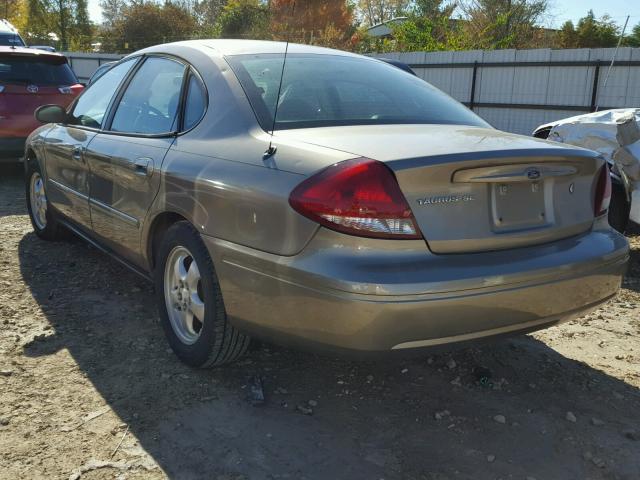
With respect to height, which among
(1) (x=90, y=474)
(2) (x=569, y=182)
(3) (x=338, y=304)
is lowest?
(1) (x=90, y=474)

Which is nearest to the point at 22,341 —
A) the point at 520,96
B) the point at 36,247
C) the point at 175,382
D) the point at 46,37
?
the point at 175,382

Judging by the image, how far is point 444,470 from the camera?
8.35ft

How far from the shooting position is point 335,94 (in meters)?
3.30

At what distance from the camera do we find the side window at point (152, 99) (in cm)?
355

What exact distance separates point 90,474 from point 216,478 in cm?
48

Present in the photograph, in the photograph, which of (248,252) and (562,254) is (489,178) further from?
(248,252)

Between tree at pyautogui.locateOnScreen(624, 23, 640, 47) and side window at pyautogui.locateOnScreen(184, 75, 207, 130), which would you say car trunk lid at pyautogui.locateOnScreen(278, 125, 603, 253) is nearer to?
side window at pyautogui.locateOnScreen(184, 75, 207, 130)

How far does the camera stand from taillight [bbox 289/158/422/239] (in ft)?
7.90

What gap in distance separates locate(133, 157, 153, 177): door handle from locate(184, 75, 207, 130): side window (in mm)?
280

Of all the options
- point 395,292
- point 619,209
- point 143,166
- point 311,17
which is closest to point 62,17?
point 311,17

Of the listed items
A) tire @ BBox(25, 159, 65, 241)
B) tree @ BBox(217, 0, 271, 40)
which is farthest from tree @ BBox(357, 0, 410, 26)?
tire @ BBox(25, 159, 65, 241)

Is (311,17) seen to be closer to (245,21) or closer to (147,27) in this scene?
(245,21)

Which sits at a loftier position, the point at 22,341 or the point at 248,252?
the point at 248,252

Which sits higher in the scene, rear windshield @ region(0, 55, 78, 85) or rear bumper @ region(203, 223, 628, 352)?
rear windshield @ region(0, 55, 78, 85)
